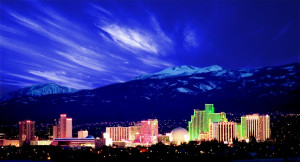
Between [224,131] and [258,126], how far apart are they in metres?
2.85

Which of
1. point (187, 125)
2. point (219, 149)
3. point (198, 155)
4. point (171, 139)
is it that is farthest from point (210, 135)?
point (198, 155)

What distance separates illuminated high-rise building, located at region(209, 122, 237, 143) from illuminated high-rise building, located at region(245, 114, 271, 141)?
1254mm

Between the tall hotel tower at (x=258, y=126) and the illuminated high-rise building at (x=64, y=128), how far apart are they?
16080 mm

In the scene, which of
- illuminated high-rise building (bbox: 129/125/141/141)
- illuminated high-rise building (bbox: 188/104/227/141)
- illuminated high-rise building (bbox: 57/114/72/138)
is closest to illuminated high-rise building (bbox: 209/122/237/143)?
illuminated high-rise building (bbox: 188/104/227/141)

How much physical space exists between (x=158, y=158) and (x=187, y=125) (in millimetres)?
23603

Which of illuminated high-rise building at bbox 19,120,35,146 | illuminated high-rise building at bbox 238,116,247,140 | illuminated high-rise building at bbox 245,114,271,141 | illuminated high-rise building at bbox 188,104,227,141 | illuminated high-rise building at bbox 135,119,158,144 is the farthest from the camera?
illuminated high-rise building at bbox 188,104,227,141

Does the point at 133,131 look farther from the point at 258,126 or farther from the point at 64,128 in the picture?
the point at 258,126

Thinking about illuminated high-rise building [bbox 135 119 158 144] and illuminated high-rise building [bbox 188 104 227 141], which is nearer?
illuminated high-rise building [bbox 135 119 158 144]

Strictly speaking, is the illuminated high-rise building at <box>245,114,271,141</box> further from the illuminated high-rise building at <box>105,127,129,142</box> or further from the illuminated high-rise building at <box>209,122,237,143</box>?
the illuminated high-rise building at <box>105,127,129,142</box>

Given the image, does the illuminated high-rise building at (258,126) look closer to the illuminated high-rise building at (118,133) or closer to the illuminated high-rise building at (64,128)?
the illuminated high-rise building at (118,133)

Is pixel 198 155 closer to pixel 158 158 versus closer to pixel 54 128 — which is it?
pixel 158 158

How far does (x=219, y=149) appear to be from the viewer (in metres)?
30.3

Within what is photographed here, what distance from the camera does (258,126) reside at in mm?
41312

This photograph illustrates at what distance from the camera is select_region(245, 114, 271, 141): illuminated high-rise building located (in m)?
41.1
